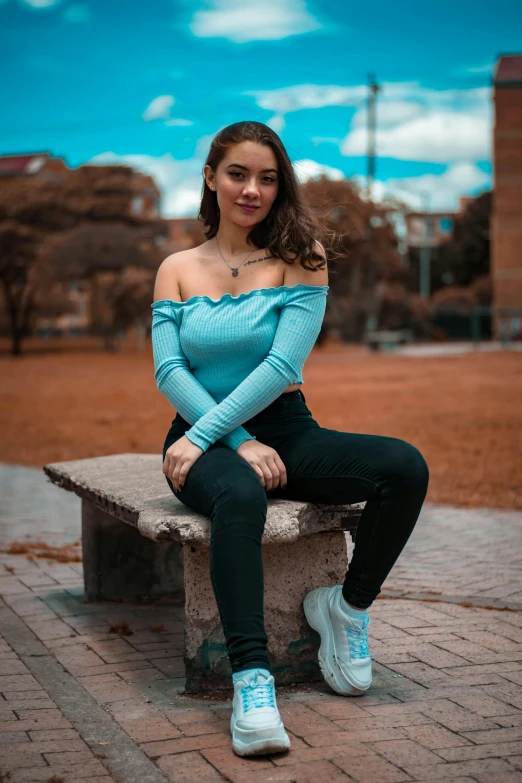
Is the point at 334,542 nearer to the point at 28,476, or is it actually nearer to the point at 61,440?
the point at 28,476

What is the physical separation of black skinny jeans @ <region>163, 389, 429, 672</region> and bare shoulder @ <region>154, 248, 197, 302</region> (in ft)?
1.55

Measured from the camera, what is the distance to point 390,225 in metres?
46.8

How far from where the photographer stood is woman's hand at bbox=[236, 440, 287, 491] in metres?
3.14

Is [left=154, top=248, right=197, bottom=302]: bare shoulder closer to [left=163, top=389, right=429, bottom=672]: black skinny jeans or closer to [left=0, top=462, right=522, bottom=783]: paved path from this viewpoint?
[left=163, top=389, right=429, bottom=672]: black skinny jeans

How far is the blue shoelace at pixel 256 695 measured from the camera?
107 inches

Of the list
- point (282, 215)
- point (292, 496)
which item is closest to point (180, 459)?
point (292, 496)

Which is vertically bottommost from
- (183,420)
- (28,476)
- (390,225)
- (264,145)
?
(28,476)

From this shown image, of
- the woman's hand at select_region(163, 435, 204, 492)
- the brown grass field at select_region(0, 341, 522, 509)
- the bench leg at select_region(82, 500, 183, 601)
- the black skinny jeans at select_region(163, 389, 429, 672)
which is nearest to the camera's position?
the black skinny jeans at select_region(163, 389, 429, 672)

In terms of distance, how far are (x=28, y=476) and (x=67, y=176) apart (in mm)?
43171

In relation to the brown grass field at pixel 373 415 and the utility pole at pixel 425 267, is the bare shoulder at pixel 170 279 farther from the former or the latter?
the utility pole at pixel 425 267

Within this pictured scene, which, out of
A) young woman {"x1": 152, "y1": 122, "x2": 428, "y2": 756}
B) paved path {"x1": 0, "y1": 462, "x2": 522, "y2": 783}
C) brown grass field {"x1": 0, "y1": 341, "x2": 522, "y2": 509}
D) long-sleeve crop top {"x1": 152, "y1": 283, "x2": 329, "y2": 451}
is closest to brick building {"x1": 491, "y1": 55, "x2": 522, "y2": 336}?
brown grass field {"x1": 0, "y1": 341, "x2": 522, "y2": 509}

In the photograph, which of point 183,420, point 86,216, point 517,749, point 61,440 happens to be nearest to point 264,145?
point 183,420

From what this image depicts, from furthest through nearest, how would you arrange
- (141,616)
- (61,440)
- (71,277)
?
1. (71,277)
2. (61,440)
3. (141,616)

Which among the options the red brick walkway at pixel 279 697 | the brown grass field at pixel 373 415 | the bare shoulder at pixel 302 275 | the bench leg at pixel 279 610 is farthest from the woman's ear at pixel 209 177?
the brown grass field at pixel 373 415
